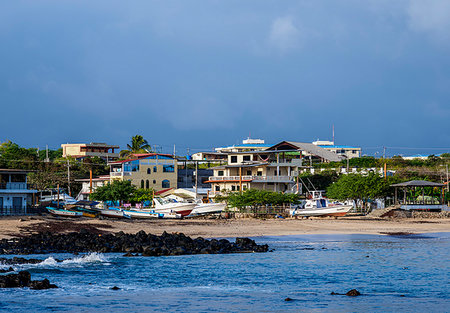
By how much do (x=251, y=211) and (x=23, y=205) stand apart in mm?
25001

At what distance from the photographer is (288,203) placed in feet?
232

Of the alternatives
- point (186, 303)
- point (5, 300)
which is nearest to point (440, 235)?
point (186, 303)

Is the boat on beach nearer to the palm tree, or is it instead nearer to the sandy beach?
the sandy beach

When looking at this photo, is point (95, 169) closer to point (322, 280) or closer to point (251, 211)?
point (251, 211)

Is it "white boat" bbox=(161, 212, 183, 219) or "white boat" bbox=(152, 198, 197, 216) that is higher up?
"white boat" bbox=(152, 198, 197, 216)

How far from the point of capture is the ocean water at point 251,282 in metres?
21.8

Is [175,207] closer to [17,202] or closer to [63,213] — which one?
[63,213]

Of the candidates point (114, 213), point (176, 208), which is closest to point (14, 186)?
point (114, 213)

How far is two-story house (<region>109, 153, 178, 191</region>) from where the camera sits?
3430 inches

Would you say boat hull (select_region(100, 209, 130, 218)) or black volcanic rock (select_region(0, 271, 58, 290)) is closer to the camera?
black volcanic rock (select_region(0, 271, 58, 290))

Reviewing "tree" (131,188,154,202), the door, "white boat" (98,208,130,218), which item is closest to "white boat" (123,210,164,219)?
"white boat" (98,208,130,218)

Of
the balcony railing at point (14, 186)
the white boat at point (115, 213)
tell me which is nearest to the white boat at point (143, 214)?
the white boat at point (115, 213)

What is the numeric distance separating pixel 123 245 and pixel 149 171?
49.7 meters

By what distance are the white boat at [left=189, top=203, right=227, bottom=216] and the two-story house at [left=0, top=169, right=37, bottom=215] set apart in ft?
62.0
